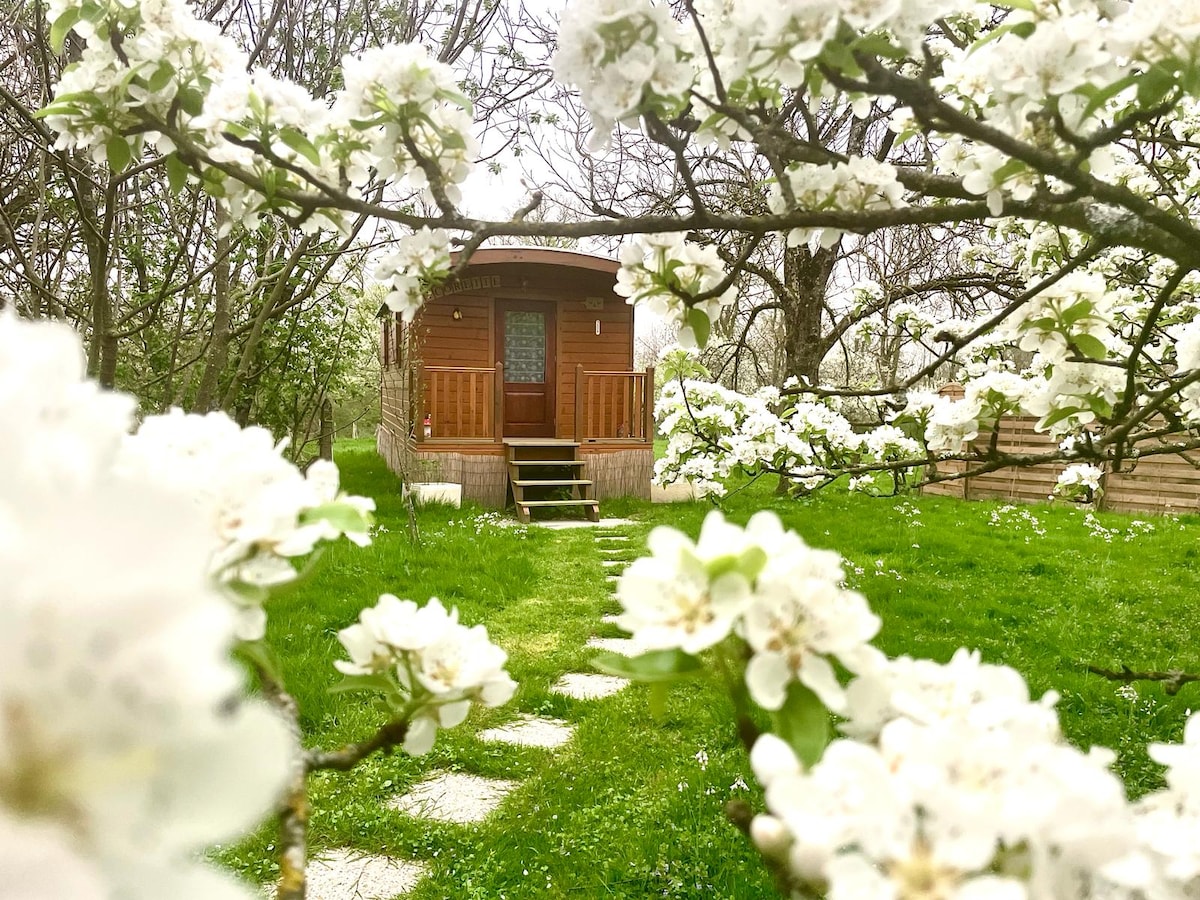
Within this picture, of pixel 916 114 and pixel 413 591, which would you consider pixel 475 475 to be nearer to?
pixel 413 591

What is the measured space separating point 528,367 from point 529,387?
274mm

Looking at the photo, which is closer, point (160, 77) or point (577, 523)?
point (160, 77)

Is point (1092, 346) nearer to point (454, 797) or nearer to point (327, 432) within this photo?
point (454, 797)

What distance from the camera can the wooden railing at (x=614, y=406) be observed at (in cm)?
973

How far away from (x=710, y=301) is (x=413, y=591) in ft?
12.6

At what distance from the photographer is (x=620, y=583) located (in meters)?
0.47

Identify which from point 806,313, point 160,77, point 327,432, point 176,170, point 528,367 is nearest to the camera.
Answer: point 160,77

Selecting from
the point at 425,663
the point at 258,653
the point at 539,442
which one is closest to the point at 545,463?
the point at 539,442

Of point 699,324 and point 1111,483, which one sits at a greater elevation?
point 699,324

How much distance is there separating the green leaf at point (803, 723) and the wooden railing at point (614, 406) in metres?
9.10

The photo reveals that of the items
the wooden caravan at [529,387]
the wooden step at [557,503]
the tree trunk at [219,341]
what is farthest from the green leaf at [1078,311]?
the wooden caravan at [529,387]

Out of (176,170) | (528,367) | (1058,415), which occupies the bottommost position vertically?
(1058,415)

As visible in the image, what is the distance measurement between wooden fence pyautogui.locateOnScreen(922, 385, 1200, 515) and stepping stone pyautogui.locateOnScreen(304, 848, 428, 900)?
24.0ft

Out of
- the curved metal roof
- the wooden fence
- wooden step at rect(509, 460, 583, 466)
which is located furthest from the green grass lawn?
the curved metal roof
